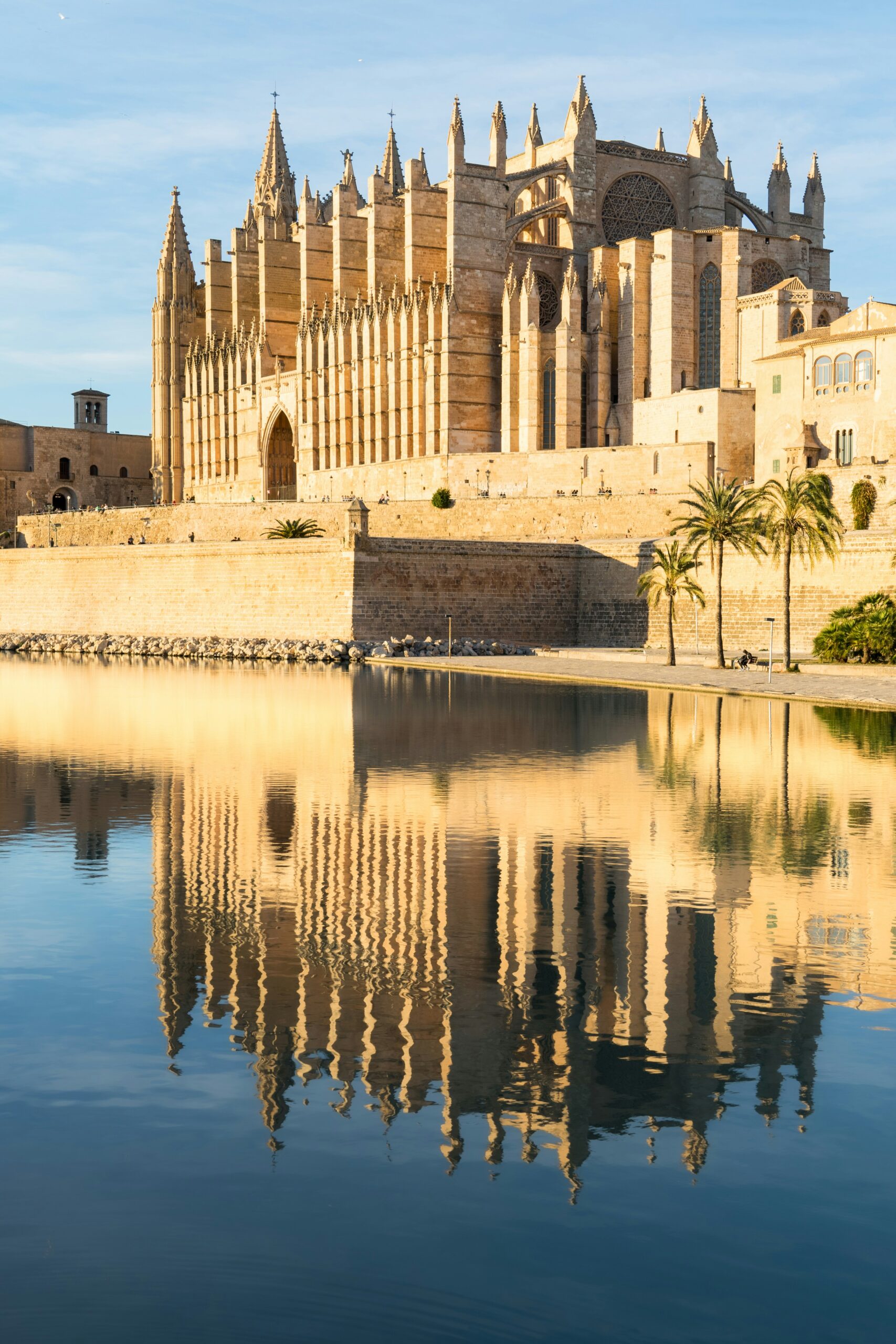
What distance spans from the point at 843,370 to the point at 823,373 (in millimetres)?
755

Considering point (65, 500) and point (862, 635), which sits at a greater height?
point (65, 500)

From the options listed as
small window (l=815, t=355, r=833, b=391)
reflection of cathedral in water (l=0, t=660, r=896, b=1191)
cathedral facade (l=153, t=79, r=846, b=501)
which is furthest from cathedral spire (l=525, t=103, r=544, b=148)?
reflection of cathedral in water (l=0, t=660, r=896, b=1191)

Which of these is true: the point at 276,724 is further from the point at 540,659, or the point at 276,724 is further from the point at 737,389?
Answer: the point at 737,389

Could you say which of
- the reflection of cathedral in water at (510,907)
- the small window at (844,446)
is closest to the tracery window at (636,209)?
the small window at (844,446)

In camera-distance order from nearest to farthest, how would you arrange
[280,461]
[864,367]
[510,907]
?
[510,907]
[864,367]
[280,461]

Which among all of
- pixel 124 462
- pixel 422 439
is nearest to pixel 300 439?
pixel 422 439

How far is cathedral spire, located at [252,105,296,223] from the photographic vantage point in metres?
75.2

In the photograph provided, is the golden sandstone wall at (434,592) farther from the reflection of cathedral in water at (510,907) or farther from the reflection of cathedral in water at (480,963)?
the reflection of cathedral in water at (480,963)

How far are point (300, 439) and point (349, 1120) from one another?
198 ft

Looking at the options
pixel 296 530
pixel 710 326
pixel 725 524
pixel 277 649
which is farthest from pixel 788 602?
pixel 296 530

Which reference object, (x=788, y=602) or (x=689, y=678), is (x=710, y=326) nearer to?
(x=788, y=602)

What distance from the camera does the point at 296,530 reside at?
50.1m

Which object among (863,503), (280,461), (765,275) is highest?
(765,275)

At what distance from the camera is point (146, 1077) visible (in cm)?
596
